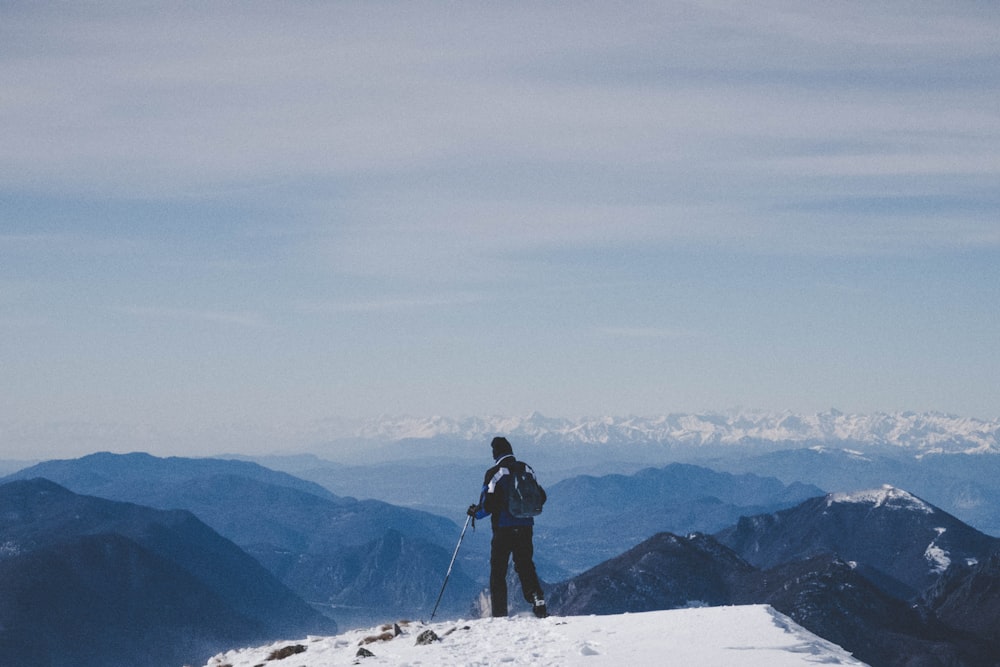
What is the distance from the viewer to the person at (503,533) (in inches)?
1139

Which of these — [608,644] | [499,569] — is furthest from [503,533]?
[608,644]

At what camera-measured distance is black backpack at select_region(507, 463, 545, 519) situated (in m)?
29.0

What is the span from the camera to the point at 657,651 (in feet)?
70.2

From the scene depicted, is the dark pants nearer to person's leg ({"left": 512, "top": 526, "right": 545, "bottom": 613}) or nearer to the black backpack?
person's leg ({"left": 512, "top": 526, "right": 545, "bottom": 613})

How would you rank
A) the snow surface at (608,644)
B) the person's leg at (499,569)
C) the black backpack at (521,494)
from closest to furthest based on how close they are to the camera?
the snow surface at (608,644)
the black backpack at (521,494)
the person's leg at (499,569)

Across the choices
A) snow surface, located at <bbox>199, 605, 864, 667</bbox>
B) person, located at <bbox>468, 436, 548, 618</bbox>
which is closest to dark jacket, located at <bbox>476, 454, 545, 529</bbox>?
person, located at <bbox>468, 436, 548, 618</bbox>

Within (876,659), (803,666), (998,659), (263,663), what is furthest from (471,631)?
(998,659)

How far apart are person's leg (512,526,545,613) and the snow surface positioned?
1.85 m

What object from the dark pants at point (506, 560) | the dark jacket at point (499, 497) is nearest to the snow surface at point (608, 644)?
the dark pants at point (506, 560)

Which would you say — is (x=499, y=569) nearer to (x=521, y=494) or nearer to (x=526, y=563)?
(x=526, y=563)

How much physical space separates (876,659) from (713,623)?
179724 mm

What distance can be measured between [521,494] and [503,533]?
48.4 inches

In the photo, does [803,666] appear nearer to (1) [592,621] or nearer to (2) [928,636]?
(1) [592,621]

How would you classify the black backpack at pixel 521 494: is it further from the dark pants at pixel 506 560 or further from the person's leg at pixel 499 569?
the person's leg at pixel 499 569
